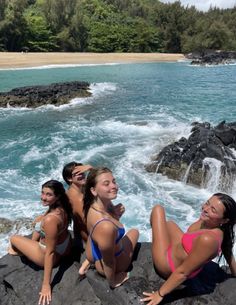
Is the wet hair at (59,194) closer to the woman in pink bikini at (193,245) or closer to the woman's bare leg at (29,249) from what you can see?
the woman's bare leg at (29,249)

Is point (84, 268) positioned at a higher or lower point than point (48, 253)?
lower

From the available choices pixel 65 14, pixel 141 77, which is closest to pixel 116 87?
pixel 141 77

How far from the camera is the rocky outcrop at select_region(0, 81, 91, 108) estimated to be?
26.0m

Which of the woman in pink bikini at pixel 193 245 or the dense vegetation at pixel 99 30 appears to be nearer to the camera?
the woman in pink bikini at pixel 193 245

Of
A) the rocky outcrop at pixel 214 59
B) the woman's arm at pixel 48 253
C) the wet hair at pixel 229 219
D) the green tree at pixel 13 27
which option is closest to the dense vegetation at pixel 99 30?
the green tree at pixel 13 27

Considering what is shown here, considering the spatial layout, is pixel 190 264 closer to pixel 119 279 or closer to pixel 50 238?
pixel 119 279

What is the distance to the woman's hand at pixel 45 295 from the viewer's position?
14.8 ft

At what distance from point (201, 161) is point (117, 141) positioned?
547 cm

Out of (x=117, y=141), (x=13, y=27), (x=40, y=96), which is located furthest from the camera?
(x=13, y=27)

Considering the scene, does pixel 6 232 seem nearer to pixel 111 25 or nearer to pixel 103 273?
pixel 103 273

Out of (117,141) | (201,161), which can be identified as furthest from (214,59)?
(201,161)

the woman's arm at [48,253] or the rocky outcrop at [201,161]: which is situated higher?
the woman's arm at [48,253]

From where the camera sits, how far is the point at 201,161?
39.1 feet

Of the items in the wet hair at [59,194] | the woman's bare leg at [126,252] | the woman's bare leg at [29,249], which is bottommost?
the woman's bare leg at [29,249]
